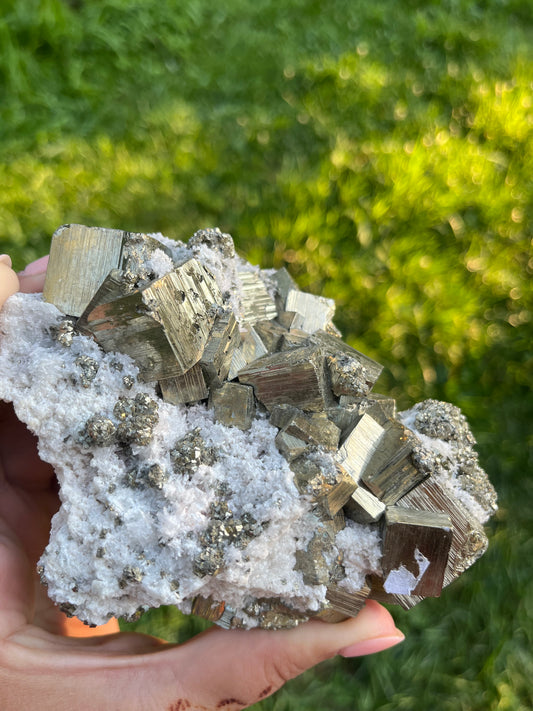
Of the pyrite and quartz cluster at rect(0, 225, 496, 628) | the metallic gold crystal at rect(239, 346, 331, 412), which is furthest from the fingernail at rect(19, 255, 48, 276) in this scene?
the metallic gold crystal at rect(239, 346, 331, 412)

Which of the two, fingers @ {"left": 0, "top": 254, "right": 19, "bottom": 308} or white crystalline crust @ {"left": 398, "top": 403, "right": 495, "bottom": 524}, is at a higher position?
fingers @ {"left": 0, "top": 254, "right": 19, "bottom": 308}

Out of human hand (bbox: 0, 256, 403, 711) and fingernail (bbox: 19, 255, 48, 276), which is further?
fingernail (bbox: 19, 255, 48, 276)

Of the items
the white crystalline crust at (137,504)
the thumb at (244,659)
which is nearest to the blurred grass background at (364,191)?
the thumb at (244,659)

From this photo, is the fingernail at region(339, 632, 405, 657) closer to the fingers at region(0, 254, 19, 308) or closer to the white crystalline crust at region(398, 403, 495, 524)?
the white crystalline crust at region(398, 403, 495, 524)

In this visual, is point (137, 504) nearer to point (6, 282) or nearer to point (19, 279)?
point (6, 282)

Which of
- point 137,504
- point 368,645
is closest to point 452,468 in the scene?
point 368,645

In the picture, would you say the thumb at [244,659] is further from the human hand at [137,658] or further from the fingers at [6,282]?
the fingers at [6,282]

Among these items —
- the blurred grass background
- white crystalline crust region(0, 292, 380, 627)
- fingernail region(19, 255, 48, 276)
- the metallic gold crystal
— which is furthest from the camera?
the blurred grass background

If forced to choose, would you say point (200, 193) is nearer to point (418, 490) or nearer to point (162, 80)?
point (162, 80)
